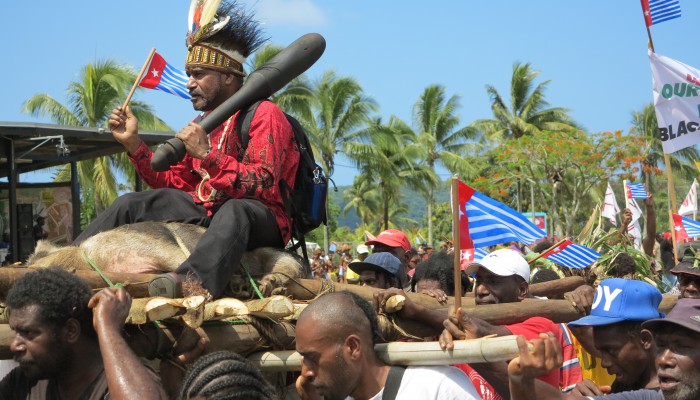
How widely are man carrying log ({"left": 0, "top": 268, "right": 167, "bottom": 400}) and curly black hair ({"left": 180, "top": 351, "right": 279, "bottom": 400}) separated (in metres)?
0.33

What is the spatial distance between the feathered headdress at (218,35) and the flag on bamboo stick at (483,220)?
4.85 ft

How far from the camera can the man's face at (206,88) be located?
5.44 meters

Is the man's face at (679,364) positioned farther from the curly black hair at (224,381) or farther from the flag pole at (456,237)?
the curly black hair at (224,381)

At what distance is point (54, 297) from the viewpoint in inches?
143

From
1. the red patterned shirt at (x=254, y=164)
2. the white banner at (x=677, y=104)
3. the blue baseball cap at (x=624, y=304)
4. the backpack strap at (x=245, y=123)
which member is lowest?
the blue baseball cap at (x=624, y=304)

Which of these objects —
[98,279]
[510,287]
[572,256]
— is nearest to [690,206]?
[572,256]

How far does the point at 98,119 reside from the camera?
3072 cm

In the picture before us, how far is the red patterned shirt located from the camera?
16.3ft

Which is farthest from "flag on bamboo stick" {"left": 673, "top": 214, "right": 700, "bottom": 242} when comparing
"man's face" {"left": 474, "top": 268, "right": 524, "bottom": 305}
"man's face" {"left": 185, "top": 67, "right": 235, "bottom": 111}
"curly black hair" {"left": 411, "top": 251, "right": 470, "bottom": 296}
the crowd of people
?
"man's face" {"left": 185, "top": 67, "right": 235, "bottom": 111}

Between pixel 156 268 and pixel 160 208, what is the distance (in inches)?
27.5

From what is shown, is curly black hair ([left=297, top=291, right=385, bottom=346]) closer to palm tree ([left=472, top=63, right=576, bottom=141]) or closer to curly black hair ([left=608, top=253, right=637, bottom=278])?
curly black hair ([left=608, top=253, right=637, bottom=278])

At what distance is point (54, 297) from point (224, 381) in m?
0.92

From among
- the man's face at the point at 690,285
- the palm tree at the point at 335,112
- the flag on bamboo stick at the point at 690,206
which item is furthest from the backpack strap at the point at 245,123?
the palm tree at the point at 335,112

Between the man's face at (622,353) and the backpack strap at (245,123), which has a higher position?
the backpack strap at (245,123)
